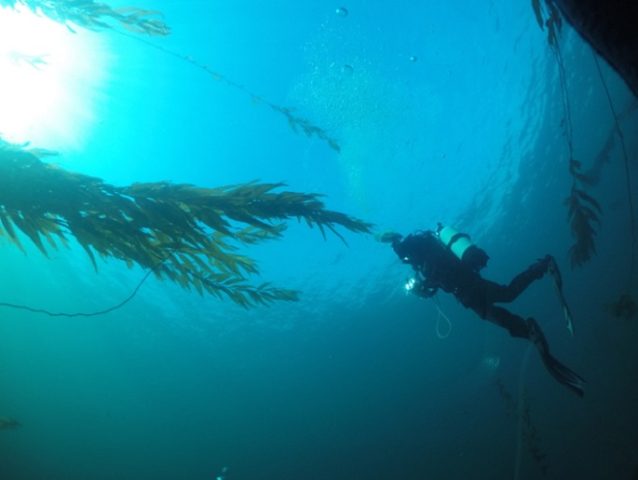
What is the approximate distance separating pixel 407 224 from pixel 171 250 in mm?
21021

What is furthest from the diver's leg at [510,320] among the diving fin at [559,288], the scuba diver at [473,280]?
the diving fin at [559,288]

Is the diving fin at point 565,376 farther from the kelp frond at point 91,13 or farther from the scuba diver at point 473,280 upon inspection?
the kelp frond at point 91,13

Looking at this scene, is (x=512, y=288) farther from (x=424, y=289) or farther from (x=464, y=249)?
(x=424, y=289)

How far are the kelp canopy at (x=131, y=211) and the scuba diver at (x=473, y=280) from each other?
3.30 meters

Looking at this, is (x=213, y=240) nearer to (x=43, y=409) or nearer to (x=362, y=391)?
(x=362, y=391)

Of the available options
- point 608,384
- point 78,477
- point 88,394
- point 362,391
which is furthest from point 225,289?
point 88,394

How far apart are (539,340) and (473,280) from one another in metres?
1.25

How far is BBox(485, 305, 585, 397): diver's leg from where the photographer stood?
502 cm

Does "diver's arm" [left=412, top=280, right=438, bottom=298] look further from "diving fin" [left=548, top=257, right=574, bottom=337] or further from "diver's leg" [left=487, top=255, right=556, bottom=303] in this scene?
"diving fin" [left=548, top=257, right=574, bottom=337]

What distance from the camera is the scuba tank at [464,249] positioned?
19.3 ft

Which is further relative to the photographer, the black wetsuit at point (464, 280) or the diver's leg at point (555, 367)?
the black wetsuit at point (464, 280)

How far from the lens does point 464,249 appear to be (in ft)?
20.0

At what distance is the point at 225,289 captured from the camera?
360 centimetres

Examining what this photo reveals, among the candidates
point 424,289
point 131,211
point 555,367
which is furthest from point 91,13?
point 555,367
